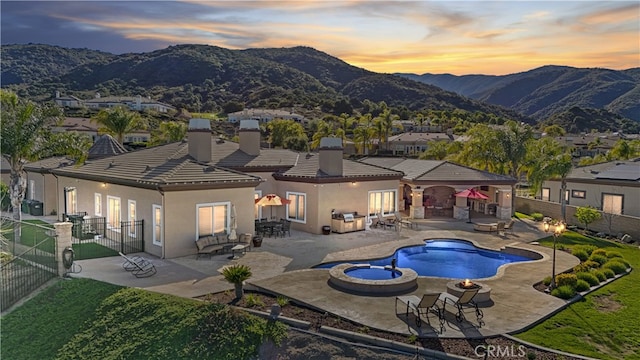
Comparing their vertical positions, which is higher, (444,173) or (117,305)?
(444,173)

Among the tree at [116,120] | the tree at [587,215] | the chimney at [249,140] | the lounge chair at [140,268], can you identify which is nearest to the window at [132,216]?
the lounge chair at [140,268]

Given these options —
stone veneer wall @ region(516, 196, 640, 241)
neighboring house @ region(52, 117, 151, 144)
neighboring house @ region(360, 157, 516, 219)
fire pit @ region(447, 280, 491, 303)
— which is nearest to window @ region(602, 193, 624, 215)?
stone veneer wall @ region(516, 196, 640, 241)

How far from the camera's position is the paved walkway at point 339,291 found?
11.8 meters

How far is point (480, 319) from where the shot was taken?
11.7 metres

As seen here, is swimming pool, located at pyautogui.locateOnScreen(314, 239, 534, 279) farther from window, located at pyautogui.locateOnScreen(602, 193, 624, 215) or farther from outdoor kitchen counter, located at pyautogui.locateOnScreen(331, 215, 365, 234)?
window, located at pyautogui.locateOnScreen(602, 193, 624, 215)

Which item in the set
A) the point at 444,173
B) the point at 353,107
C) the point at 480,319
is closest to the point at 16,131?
the point at 480,319

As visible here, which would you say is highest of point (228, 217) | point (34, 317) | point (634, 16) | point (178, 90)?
point (178, 90)

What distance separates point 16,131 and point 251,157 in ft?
39.0

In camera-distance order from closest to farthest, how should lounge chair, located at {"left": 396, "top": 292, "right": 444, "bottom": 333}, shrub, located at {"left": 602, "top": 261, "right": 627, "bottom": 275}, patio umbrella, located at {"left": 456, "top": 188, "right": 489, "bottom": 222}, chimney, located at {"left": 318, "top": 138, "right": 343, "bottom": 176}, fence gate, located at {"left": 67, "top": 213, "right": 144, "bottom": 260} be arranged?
lounge chair, located at {"left": 396, "top": 292, "right": 444, "bottom": 333}
shrub, located at {"left": 602, "top": 261, "right": 627, "bottom": 275}
fence gate, located at {"left": 67, "top": 213, "right": 144, "bottom": 260}
chimney, located at {"left": 318, "top": 138, "right": 343, "bottom": 176}
patio umbrella, located at {"left": 456, "top": 188, "right": 489, "bottom": 222}

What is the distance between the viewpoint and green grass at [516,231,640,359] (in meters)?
10.4

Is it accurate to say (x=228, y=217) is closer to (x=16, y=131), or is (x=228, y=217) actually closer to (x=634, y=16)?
(x=16, y=131)

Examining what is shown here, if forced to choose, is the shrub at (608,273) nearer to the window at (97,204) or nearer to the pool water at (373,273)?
the pool water at (373,273)

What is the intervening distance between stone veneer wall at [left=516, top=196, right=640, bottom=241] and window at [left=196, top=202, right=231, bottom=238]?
21556 mm

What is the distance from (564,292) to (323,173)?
13.6m
